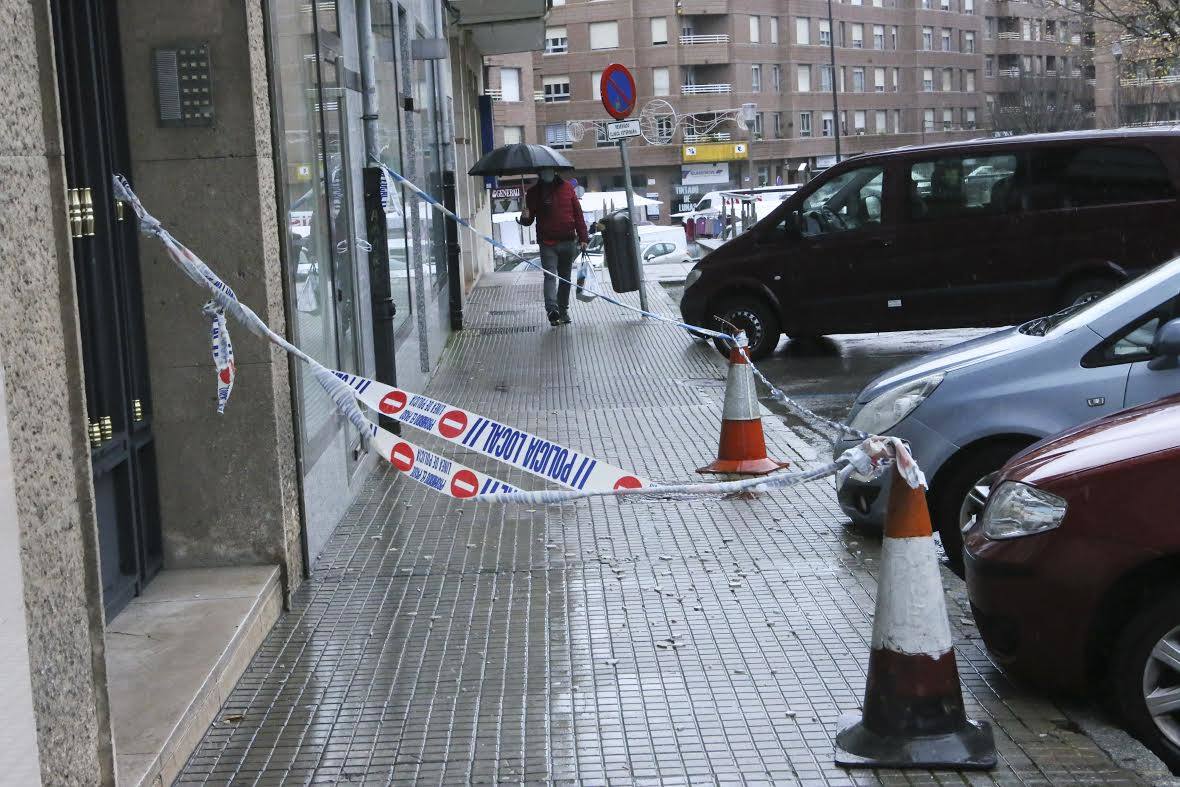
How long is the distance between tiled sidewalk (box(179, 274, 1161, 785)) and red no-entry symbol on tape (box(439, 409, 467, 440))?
0.85m

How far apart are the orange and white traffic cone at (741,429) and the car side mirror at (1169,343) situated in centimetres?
298

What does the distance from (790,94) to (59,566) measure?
82.6m

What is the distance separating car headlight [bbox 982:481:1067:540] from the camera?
4805 millimetres

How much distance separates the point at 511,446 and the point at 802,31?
3245 inches

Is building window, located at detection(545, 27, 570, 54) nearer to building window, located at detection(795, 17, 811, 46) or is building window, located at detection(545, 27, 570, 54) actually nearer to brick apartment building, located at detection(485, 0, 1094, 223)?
brick apartment building, located at detection(485, 0, 1094, 223)

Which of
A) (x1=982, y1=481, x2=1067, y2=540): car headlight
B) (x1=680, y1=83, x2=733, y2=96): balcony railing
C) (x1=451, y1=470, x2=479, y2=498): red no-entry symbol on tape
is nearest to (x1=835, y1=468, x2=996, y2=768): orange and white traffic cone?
(x1=982, y1=481, x2=1067, y2=540): car headlight

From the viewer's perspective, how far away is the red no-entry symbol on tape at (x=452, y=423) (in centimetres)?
529

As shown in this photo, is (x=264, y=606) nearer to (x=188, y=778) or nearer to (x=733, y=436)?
(x=188, y=778)

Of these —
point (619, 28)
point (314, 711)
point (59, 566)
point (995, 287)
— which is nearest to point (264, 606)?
point (314, 711)

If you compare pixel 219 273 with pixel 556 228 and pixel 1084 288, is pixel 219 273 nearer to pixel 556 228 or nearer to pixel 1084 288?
pixel 1084 288

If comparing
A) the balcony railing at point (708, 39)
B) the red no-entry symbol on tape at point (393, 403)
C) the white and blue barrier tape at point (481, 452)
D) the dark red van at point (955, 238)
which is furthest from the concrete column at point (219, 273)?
the balcony railing at point (708, 39)

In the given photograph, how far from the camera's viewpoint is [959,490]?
266 inches

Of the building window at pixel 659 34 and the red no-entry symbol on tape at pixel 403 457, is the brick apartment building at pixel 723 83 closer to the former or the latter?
the building window at pixel 659 34

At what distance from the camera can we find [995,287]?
46.3 ft
